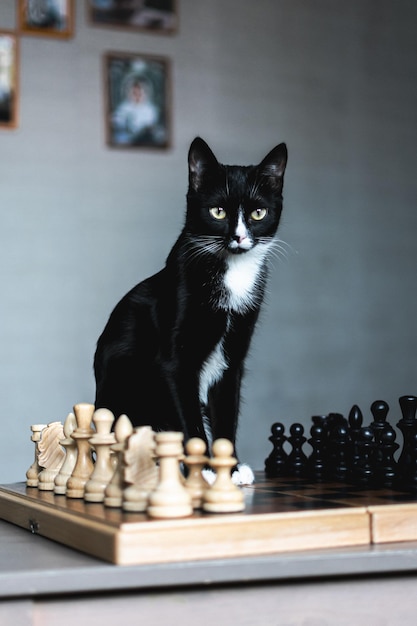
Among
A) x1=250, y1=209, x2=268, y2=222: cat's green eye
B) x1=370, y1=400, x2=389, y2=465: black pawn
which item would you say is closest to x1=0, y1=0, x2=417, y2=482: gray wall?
x1=250, y1=209, x2=268, y2=222: cat's green eye

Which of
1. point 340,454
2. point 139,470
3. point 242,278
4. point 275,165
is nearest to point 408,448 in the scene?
point 340,454

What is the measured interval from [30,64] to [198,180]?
1525 millimetres

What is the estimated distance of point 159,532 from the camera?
765 millimetres

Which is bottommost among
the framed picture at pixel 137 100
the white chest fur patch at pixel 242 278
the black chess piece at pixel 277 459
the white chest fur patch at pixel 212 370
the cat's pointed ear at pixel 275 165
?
the black chess piece at pixel 277 459

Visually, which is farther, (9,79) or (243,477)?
(9,79)

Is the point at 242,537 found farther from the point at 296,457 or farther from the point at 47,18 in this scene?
the point at 47,18

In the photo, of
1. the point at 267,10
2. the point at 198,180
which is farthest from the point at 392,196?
the point at 198,180

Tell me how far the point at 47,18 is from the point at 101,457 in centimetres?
224

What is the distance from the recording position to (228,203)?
150 cm

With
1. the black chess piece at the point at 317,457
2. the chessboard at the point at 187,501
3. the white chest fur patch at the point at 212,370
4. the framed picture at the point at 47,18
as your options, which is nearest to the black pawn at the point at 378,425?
the chessboard at the point at 187,501

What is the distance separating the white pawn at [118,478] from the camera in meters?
0.91

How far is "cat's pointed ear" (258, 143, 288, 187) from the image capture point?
5.09ft

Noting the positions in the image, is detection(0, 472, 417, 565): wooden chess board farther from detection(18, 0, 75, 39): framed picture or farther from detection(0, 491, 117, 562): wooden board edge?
detection(18, 0, 75, 39): framed picture

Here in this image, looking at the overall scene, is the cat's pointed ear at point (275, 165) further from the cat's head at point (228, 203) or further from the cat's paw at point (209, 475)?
the cat's paw at point (209, 475)
